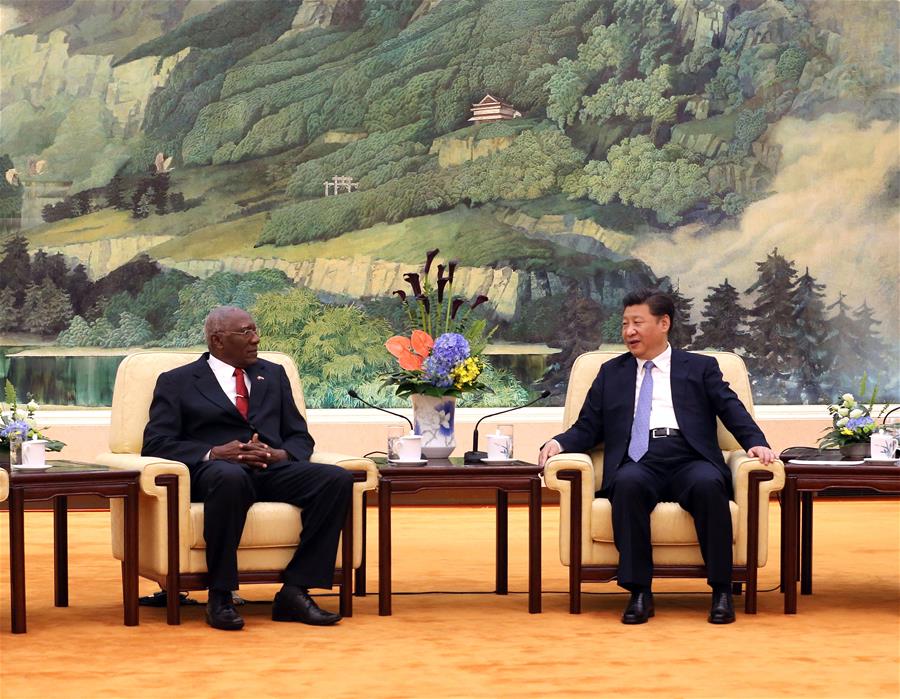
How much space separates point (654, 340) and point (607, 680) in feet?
5.49

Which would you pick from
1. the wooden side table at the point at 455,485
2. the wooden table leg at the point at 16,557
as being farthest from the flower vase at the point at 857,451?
the wooden table leg at the point at 16,557

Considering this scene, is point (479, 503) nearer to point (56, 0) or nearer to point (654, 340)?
point (654, 340)

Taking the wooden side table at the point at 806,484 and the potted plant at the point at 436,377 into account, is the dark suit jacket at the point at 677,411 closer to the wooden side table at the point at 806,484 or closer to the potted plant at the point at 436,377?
the wooden side table at the point at 806,484

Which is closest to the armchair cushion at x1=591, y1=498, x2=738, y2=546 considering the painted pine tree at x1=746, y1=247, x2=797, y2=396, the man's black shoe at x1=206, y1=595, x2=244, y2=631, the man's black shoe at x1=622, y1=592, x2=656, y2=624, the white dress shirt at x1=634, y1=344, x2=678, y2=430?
the man's black shoe at x1=622, y1=592, x2=656, y2=624

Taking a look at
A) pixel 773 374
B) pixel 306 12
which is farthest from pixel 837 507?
pixel 306 12

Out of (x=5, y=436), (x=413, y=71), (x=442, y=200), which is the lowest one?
(x=5, y=436)

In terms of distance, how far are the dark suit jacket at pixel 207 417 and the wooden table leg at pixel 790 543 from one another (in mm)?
1661

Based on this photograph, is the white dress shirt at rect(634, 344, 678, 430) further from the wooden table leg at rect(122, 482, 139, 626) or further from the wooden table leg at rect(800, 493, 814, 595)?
the wooden table leg at rect(122, 482, 139, 626)

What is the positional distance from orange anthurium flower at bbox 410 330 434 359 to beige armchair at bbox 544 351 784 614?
647 mm

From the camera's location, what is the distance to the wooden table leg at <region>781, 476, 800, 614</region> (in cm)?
469

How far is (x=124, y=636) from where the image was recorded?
13.9 feet

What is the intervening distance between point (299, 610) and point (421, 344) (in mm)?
1079

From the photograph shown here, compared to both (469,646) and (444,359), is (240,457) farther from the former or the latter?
(469,646)

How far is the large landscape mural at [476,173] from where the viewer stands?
29.2 ft
